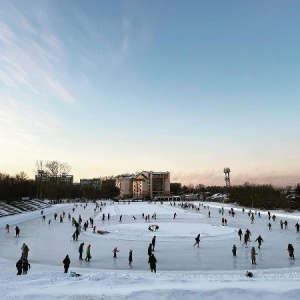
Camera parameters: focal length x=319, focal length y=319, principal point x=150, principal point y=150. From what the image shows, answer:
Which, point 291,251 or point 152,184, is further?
point 152,184

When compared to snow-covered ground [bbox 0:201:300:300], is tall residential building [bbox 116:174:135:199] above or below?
above

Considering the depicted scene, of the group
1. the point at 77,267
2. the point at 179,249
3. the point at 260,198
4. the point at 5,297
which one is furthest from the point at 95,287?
the point at 260,198

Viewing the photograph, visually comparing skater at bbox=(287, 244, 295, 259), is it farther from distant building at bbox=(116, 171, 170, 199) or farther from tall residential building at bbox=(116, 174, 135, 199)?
tall residential building at bbox=(116, 174, 135, 199)

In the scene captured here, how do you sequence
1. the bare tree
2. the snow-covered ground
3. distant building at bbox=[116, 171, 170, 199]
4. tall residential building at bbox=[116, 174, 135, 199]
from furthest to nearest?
tall residential building at bbox=[116, 174, 135, 199] → distant building at bbox=[116, 171, 170, 199] → the bare tree → the snow-covered ground

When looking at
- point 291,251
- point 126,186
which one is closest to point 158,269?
point 291,251

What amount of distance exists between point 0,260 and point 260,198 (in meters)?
62.5

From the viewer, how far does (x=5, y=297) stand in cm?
1016

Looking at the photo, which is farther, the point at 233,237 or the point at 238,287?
the point at 233,237

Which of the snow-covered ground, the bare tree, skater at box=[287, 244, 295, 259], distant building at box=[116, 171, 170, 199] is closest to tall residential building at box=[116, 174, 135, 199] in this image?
distant building at box=[116, 171, 170, 199]

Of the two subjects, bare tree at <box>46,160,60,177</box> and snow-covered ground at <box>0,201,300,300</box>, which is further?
bare tree at <box>46,160,60,177</box>

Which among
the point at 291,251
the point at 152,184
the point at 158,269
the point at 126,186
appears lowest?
the point at 158,269

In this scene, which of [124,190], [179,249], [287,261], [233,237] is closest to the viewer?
[287,261]

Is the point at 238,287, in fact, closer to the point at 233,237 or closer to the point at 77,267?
the point at 77,267

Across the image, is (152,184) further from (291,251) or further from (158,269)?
(158,269)
